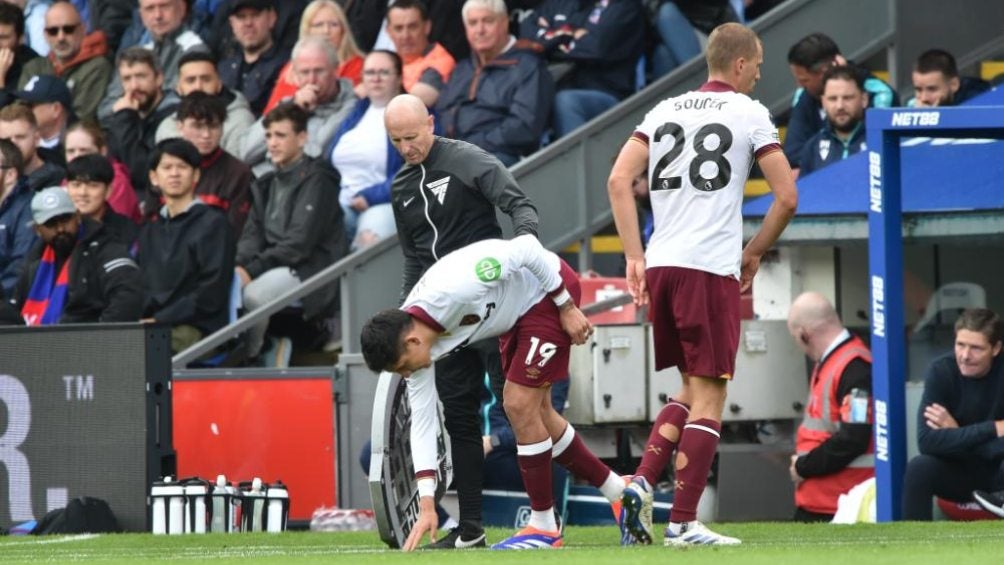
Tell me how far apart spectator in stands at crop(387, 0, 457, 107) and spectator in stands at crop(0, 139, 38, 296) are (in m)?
2.97

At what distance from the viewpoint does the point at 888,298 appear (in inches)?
420

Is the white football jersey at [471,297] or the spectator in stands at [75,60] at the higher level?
the spectator in stands at [75,60]

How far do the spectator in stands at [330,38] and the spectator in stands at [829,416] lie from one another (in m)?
5.27

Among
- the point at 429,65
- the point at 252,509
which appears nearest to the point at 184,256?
the point at 429,65

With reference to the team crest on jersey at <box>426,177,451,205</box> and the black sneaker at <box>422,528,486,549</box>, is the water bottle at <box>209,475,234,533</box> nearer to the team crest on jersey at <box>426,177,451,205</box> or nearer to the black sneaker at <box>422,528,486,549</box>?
the black sneaker at <box>422,528,486,549</box>

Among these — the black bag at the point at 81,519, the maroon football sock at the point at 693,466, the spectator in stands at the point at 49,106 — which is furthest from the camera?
the spectator in stands at the point at 49,106

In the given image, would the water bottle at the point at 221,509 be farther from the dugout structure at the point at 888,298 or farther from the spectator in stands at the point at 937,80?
the spectator in stands at the point at 937,80

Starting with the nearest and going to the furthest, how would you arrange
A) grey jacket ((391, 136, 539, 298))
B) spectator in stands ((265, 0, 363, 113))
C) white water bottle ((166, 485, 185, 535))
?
grey jacket ((391, 136, 539, 298))
white water bottle ((166, 485, 185, 535))
spectator in stands ((265, 0, 363, 113))

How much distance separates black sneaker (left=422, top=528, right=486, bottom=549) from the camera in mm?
8625

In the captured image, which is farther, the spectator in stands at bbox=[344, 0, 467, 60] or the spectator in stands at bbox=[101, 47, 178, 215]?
the spectator in stands at bbox=[101, 47, 178, 215]

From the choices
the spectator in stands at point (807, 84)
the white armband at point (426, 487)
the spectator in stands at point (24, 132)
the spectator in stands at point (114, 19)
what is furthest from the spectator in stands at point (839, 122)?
the spectator in stands at point (114, 19)

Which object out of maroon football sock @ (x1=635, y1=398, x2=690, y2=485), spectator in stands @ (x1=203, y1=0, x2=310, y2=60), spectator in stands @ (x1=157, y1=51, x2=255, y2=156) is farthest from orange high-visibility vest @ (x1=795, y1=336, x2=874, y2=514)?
spectator in stands @ (x1=203, y1=0, x2=310, y2=60)

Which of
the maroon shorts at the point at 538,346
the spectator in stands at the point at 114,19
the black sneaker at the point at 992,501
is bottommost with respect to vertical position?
the black sneaker at the point at 992,501

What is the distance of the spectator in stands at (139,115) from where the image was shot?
16.0 m
